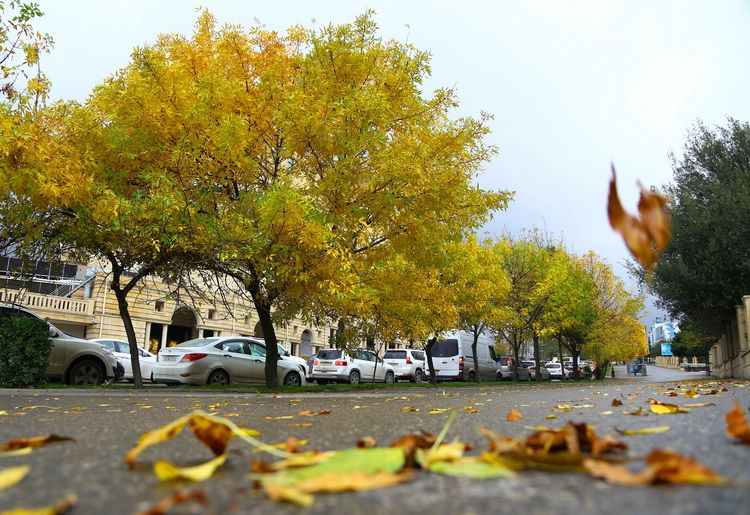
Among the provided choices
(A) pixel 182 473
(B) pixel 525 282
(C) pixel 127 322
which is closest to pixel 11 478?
(A) pixel 182 473

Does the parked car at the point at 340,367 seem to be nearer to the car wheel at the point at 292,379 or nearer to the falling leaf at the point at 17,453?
the car wheel at the point at 292,379

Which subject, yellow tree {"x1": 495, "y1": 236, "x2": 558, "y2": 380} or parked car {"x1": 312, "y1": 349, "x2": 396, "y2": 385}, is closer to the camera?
parked car {"x1": 312, "y1": 349, "x2": 396, "y2": 385}

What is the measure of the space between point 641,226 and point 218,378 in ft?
52.9

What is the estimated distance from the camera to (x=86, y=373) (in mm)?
14836

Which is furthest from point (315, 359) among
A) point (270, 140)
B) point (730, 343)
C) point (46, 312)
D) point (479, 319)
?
point (46, 312)

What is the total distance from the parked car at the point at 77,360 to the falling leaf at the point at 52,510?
1383 cm

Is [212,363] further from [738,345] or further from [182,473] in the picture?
[738,345]

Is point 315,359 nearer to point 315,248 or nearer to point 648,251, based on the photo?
point 315,248

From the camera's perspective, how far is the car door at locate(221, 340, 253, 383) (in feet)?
54.8

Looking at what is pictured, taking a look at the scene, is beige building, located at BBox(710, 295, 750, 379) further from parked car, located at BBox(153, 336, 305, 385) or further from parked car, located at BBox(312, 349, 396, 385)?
parked car, located at BBox(153, 336, 305, 385)

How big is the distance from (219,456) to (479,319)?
22.9 meters

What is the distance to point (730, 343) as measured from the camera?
25.2 m

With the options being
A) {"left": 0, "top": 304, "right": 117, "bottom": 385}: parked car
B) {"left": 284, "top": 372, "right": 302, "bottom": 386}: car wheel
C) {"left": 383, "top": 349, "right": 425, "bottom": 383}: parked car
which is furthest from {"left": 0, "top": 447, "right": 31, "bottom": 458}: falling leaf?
{"left": 383, "top": 349, "right": 425, "bottom": 383}: parked car

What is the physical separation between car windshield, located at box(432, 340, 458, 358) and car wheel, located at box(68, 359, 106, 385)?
52.7ft
